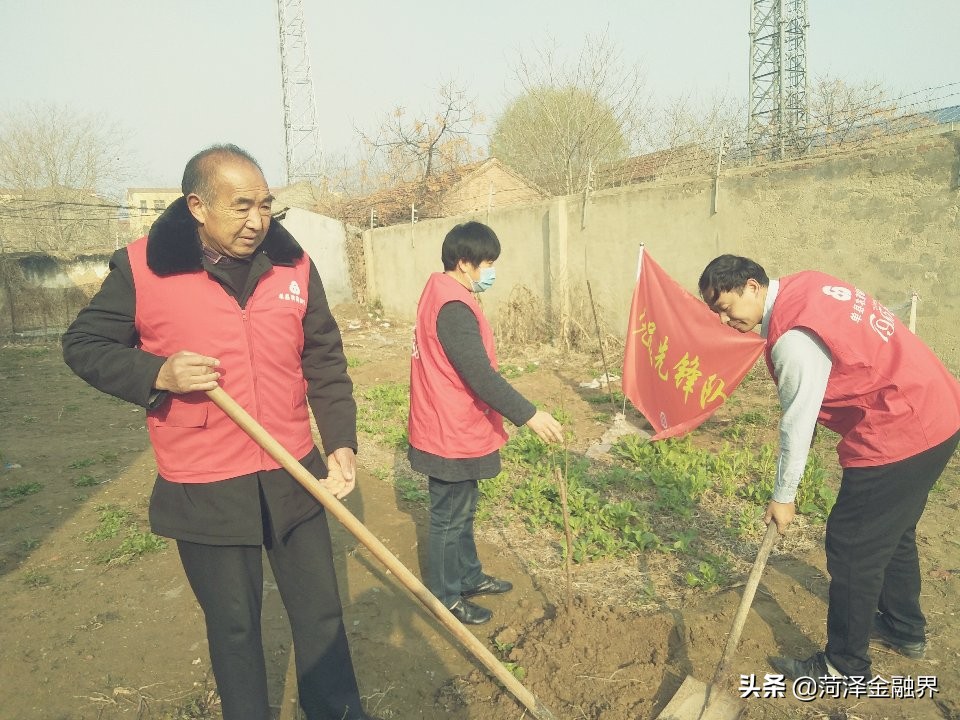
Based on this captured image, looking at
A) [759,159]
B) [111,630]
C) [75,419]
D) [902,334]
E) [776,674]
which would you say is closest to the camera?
[902,334]

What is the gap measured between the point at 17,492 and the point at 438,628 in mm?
3911

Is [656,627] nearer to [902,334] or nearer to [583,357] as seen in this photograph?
[902,334]

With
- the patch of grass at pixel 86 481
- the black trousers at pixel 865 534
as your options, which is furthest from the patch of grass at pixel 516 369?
the black trousers at pixel 865 534

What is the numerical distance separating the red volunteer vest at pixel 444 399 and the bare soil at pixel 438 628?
93cm

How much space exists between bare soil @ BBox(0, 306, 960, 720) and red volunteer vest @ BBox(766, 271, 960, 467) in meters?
1.07

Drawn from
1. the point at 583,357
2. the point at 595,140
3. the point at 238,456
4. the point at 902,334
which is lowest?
the point at 583,357

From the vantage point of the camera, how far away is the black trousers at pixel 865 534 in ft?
7.57

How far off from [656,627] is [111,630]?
2678 millimetres

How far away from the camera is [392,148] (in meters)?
20.5

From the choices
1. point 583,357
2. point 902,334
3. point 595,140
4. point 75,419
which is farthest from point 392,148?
point 902,334

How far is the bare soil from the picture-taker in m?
2.53

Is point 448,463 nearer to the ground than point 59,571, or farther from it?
farther from it

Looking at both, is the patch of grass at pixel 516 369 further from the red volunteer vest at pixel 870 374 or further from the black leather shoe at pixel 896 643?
the red volunteer vest at pixel 870 374

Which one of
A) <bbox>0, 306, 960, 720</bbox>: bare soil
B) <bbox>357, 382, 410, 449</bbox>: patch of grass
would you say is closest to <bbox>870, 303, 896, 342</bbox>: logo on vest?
<bbox>0, 306, 960, 720</bbox>: bare soil
